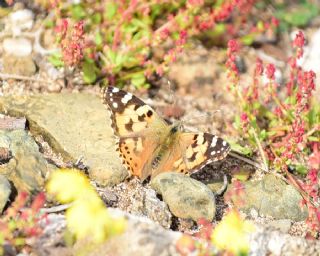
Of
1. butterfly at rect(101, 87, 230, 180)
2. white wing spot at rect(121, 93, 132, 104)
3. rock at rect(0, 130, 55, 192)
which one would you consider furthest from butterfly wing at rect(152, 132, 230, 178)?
rock at rect(0, 130, 55, 192)

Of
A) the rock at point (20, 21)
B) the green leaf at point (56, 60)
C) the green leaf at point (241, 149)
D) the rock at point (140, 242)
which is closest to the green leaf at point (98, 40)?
the green leaf at point (56, 60)

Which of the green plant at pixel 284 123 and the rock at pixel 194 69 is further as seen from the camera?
the rock at pixel 194 69

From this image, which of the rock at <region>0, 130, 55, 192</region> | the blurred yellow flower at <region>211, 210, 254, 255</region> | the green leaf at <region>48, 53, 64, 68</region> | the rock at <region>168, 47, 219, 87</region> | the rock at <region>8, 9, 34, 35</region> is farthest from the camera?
the rock at <region>168, 47, 219, 87</region>

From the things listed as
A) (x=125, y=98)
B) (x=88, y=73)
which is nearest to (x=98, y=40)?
(x=88, y=73)

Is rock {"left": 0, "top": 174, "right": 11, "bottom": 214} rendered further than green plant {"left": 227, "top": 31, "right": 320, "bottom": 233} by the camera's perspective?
No

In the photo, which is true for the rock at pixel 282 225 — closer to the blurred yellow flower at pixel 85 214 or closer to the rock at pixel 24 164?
the blurred yellow flower at pixel 85 214

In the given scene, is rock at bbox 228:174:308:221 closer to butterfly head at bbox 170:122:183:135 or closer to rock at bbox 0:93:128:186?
butterfly head at bbox 170:122:183:135

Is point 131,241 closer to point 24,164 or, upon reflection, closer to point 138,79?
point 24,164
